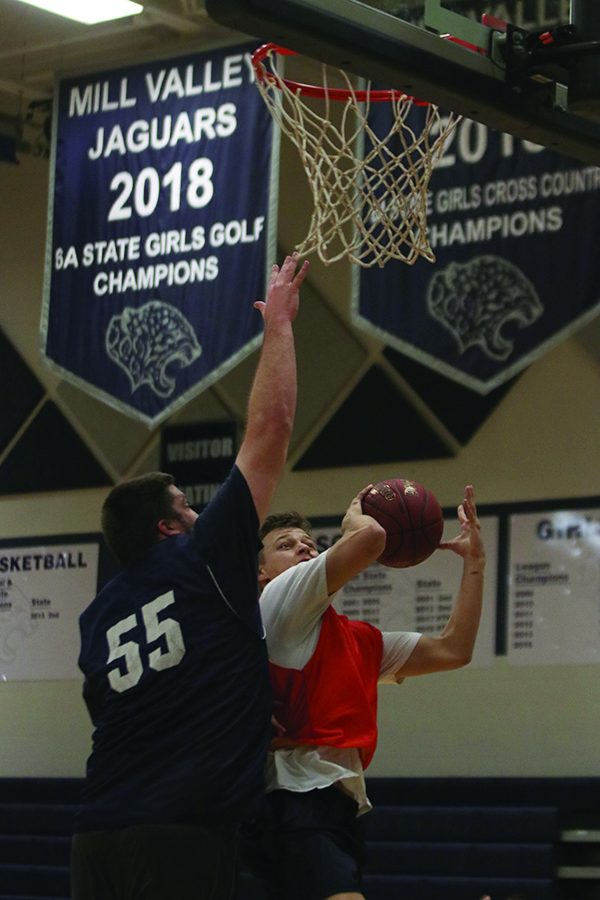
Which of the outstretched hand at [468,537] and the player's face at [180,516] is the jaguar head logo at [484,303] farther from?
the player's face at [180,516]

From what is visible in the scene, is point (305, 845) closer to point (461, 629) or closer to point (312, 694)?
point (312, 694)

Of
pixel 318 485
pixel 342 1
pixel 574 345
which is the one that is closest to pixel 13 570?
pixel 318 485

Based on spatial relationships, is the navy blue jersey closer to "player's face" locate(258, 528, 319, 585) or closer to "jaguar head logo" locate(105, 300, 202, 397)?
"player's face" locate(258, 528, 319, 585)

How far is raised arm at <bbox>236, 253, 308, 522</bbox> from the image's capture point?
162 inches

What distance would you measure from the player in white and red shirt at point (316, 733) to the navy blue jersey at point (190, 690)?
0.45 m

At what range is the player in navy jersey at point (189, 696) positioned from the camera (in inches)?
156

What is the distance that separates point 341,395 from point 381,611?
153 centimetres

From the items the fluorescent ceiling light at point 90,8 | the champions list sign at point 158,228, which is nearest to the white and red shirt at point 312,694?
the champions list sign at point 158,228

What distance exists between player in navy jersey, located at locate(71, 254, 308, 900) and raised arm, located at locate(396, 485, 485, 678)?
40.3 inches

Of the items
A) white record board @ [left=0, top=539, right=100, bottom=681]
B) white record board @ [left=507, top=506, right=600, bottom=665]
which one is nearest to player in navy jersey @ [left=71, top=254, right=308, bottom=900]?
white record board @ [left=507, top=506, right=600, bottom=665]

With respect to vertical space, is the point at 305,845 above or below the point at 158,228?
below

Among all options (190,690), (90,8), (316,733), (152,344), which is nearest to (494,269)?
(152,344)

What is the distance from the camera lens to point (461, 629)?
199 inches

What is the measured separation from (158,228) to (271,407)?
5339 mm
